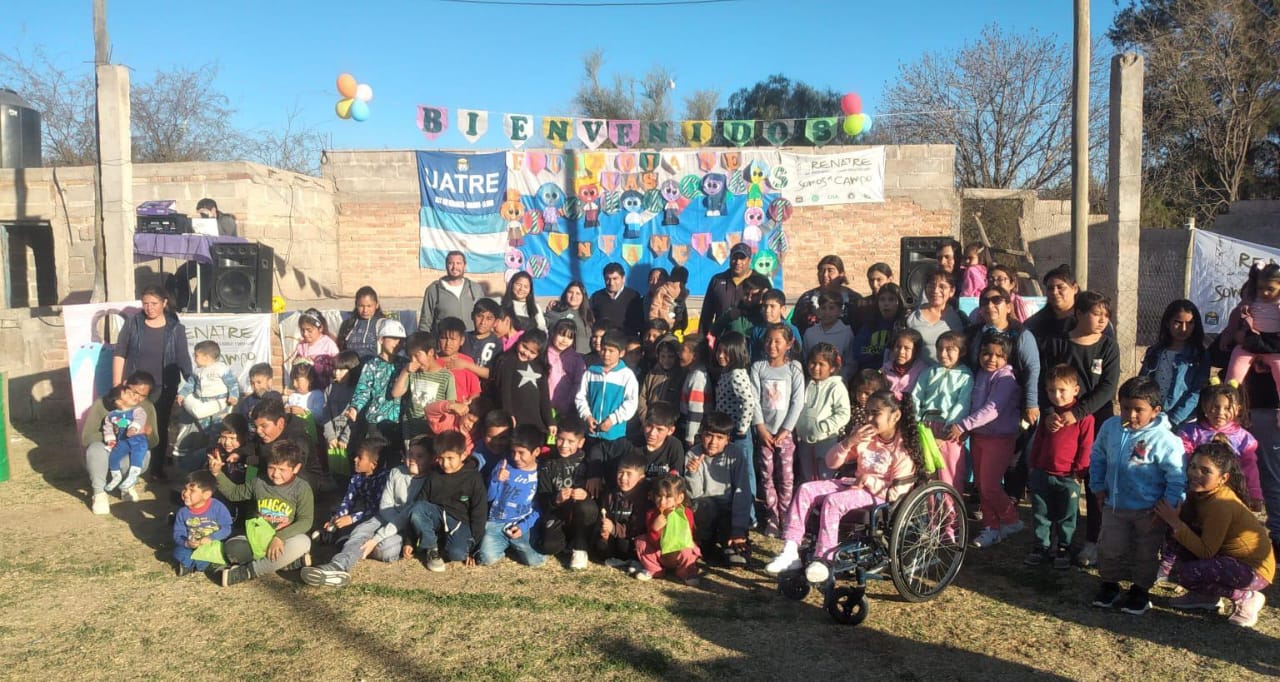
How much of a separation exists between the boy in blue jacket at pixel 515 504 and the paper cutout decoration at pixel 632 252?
343 inches

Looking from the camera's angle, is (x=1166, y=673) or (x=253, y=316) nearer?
(x=1166, y=673)

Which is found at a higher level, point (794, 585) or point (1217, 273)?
point (1217, 273)

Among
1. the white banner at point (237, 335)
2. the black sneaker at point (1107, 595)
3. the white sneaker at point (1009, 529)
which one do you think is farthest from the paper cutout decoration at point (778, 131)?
the black sneaker at point (1107, 595)

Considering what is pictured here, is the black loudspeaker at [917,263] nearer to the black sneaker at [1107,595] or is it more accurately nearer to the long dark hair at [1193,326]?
the long dark hair at [1193,326]

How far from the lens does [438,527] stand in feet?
16.9

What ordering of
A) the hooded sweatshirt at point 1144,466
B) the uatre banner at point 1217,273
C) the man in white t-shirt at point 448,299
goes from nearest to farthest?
the hooded sweatshirt at point 1144,466
the man in white t-shirt at point 448,299
the uatre banner at point 1217,273

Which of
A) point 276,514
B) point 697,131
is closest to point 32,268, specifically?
point 697,131

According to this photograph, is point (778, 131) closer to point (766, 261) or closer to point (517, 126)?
point (766, 261)

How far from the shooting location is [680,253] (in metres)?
13.7

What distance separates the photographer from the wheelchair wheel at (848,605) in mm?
4145

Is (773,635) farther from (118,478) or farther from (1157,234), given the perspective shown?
(1157,234)

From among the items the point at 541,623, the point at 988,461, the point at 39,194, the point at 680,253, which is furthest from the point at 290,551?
the point at 39,194

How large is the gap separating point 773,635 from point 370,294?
13.7 feet

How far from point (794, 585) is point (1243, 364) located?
2858 millimetres
